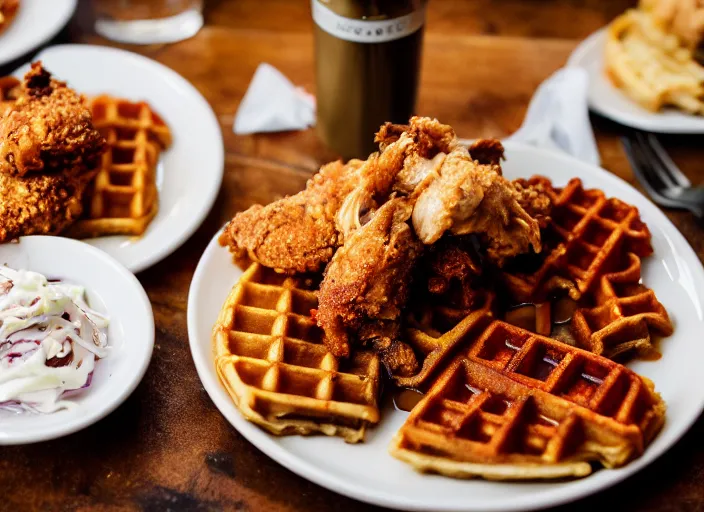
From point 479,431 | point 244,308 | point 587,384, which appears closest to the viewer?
point 479,431

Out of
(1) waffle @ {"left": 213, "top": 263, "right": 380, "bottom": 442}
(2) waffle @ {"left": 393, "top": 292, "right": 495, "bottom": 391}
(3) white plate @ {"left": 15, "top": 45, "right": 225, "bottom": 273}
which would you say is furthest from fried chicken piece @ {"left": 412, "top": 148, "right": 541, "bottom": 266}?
(3) white plate @ {"left": 15, "top": 45, "right": 225, "bottom": 273}

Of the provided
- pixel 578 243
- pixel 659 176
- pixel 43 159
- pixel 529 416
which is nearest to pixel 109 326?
pixel 43 159

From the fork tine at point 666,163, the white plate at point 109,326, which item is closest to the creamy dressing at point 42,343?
the white plate at point 109,326

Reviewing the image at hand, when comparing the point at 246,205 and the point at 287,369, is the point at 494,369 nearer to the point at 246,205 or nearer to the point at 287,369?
the point at 287,369

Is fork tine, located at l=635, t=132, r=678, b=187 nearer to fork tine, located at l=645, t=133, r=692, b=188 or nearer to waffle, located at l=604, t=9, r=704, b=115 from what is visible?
fork tine, located at l=645, t=133, r=692, b=188

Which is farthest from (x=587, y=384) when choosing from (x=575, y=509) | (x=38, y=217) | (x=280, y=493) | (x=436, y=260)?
(x=38, y=217)

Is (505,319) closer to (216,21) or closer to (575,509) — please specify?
(575,509)
